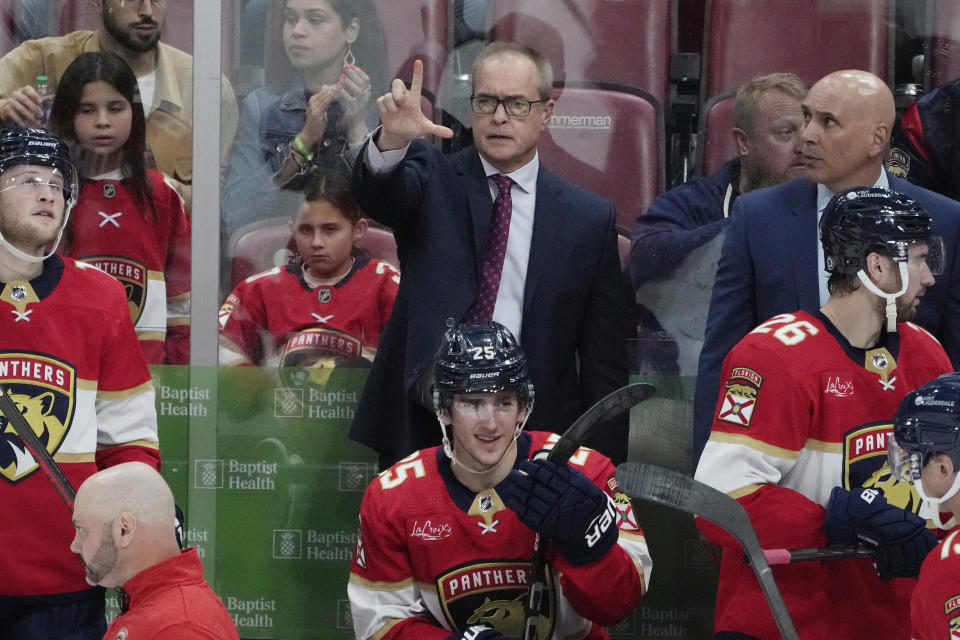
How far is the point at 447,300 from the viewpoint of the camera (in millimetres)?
3246

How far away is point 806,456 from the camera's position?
2660mm

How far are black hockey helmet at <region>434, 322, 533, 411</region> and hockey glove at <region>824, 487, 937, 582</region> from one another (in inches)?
23.9

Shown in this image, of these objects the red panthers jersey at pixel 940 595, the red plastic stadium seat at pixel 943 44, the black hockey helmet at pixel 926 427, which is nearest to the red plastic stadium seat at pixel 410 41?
the red plastic stadium seat at pixel 943 44

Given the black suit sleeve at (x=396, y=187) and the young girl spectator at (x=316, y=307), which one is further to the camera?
the young girl spectator at (x=316, y=307)

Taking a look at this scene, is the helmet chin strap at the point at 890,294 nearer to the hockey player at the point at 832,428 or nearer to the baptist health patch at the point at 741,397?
the hockey player at the point at 832,428

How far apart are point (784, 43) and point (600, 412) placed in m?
1.61

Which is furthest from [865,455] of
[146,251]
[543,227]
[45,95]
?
[45,95]

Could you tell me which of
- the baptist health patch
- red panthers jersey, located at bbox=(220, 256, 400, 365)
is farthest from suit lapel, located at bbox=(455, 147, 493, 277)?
the baptist health patch

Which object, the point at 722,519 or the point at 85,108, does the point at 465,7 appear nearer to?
the point at 85,108

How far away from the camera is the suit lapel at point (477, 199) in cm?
330

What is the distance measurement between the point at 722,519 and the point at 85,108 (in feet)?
6.93

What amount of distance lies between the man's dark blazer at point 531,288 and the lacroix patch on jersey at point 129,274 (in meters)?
0.67

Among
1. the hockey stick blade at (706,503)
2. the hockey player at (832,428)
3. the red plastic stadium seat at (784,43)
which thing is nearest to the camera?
the hockey stick blade at (706,503)

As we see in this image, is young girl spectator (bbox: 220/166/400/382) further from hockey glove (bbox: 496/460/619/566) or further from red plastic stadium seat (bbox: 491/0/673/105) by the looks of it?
hockey glove (bbox: 496/460/619/566)
